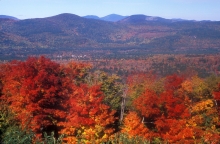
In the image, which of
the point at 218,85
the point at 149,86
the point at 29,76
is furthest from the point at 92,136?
the point at 218,85

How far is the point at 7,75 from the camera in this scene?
28672 mm

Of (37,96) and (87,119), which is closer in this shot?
(87,119)

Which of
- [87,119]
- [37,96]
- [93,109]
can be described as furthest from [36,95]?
[93,109]

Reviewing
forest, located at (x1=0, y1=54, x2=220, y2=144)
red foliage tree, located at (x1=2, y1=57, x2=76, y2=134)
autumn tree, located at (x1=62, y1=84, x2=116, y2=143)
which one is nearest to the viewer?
autumn tree, located at (x1=62, y1=84, x2=116, y2=143)

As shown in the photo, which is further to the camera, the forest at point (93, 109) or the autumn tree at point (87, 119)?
the forest at point (93, 109)

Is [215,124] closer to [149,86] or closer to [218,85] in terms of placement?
[218,85]

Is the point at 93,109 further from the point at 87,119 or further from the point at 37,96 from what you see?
the point at 37,96

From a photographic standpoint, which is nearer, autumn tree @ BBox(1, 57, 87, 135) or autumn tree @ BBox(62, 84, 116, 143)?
autumn tree @ BBox(62, 84, 116, 143)

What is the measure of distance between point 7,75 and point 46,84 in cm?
541

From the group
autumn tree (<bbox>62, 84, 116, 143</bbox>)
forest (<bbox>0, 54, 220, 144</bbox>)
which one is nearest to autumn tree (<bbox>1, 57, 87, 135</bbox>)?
forest (<bbox>0, 54, 220, 144</bbox>)

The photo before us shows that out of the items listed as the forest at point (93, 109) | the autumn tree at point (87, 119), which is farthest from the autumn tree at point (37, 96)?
the autumn tree at point (87, 119)

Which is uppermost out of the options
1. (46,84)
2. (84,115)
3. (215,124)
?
(46,84)

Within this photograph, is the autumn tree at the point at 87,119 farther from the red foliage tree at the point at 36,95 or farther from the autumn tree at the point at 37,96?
the red foliage tree at the point at 36,95

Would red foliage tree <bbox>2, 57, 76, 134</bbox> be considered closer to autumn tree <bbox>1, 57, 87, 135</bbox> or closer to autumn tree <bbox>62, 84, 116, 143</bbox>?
autumn tree <bbox>1, 57, 87, 135</bbox>
